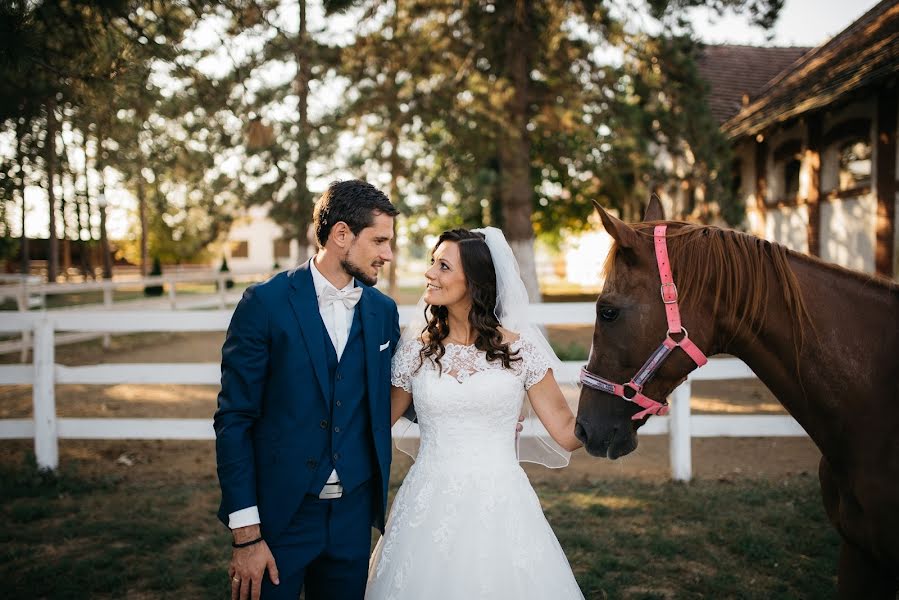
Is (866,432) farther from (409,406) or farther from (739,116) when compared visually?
(739,116)

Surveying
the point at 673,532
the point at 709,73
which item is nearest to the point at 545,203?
the point at 709,73

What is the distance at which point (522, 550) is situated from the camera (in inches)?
89.2

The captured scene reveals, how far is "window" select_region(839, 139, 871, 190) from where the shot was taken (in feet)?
34.4

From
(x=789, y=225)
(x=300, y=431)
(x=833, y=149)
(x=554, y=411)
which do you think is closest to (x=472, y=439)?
(x=554, y=411)

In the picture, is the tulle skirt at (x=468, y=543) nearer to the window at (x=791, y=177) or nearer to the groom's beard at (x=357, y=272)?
the groom's beard at (x=357, y=272)

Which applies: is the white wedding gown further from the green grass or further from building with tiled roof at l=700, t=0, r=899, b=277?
building with tiled roof at l=700, t=0, r=899, b=277

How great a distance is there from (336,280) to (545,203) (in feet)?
67.5

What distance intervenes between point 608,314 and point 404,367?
0.88m

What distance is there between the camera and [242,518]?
1974mm

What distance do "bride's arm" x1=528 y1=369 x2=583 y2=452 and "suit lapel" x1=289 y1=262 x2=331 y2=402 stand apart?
897mm

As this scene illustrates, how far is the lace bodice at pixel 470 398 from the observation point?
2408mm

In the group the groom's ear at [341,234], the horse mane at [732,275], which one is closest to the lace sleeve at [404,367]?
the groom's ear at [341,234]

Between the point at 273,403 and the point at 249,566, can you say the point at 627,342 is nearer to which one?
the point at 273,403

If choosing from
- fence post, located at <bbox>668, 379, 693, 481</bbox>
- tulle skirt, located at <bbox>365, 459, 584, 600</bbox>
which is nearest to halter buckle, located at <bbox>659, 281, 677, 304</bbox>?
tulle skirt, located at <bbox>365, 459, 584, 600</bbox>
